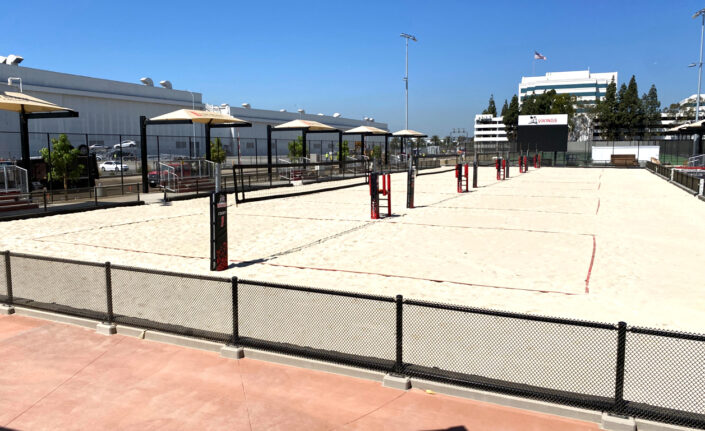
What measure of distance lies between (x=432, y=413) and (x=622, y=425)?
61.0 inches

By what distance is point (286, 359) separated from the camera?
5867mm

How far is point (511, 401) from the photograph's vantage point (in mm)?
4883

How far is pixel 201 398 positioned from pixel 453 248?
27.7ft

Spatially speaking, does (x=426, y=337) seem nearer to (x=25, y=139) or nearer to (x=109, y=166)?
(x=25, y=139)

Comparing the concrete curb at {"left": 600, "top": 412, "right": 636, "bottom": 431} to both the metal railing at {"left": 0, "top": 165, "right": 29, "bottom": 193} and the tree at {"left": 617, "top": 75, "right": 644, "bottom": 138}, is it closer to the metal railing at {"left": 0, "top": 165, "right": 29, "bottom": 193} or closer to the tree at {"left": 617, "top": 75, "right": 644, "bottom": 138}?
the metal railing at {"left": 0, "top": 165, "right": 29, "bottom": 193}

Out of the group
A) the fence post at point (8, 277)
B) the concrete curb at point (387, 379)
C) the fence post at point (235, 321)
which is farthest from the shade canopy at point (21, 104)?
the fence post at point (235, 321)

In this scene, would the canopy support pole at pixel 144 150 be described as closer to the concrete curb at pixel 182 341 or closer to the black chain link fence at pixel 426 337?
the black chain link fence at pixel 426 337

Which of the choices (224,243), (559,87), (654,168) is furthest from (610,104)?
Answer: (224,243)

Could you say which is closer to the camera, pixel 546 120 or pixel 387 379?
pixel 387 379

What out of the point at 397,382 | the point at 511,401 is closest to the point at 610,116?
the point at 511,401

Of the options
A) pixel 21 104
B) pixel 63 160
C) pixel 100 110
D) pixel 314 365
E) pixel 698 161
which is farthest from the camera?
pixel 100 110

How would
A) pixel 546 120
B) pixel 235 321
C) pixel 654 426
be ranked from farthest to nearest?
pixel 546 120, pixel 235 321, pixel 654 426

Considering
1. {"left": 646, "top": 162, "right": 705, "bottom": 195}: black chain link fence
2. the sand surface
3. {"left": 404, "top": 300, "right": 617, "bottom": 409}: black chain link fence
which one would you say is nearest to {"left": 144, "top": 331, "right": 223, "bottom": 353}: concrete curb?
{"left": 404, "top": 300, "right": 617, "bottom": 409}: black chain link fence

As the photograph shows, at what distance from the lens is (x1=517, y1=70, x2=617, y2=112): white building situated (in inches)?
6796
